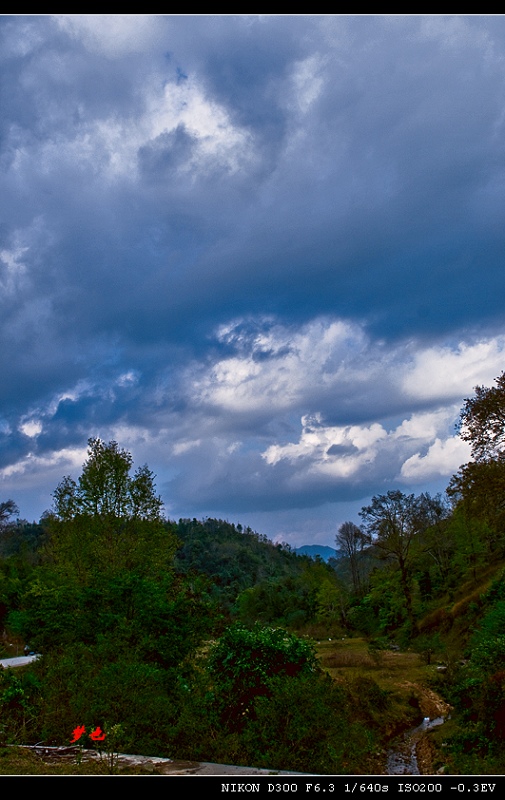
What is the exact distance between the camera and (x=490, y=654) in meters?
13.7

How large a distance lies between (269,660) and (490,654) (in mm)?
5934

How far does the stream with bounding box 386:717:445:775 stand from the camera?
1384 centimetres

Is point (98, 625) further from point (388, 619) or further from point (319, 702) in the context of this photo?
point (388, 619)

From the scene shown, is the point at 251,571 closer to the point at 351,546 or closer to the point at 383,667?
the point at 351,546

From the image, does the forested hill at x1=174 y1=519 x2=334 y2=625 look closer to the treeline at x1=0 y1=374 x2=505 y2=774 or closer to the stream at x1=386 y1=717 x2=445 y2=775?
the treeline at x1=0 y1=374 x2=505 y2=774

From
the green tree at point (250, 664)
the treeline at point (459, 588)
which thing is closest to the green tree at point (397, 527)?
the treeline at point (459, 588)

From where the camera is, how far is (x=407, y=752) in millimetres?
15742

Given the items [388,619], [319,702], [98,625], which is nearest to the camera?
[319,702]

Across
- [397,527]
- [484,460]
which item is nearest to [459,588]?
[397,527]

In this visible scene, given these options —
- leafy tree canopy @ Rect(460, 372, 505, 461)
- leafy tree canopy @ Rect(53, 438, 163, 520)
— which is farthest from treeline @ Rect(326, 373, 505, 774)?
leafy tree canopy @ Rect(53, 438, 163, 520)

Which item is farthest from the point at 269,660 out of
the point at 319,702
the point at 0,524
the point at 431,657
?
the point at 0,524

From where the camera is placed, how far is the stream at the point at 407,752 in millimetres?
13835

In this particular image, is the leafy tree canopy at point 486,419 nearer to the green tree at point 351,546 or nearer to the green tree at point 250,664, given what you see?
the green tree at point 250,664
